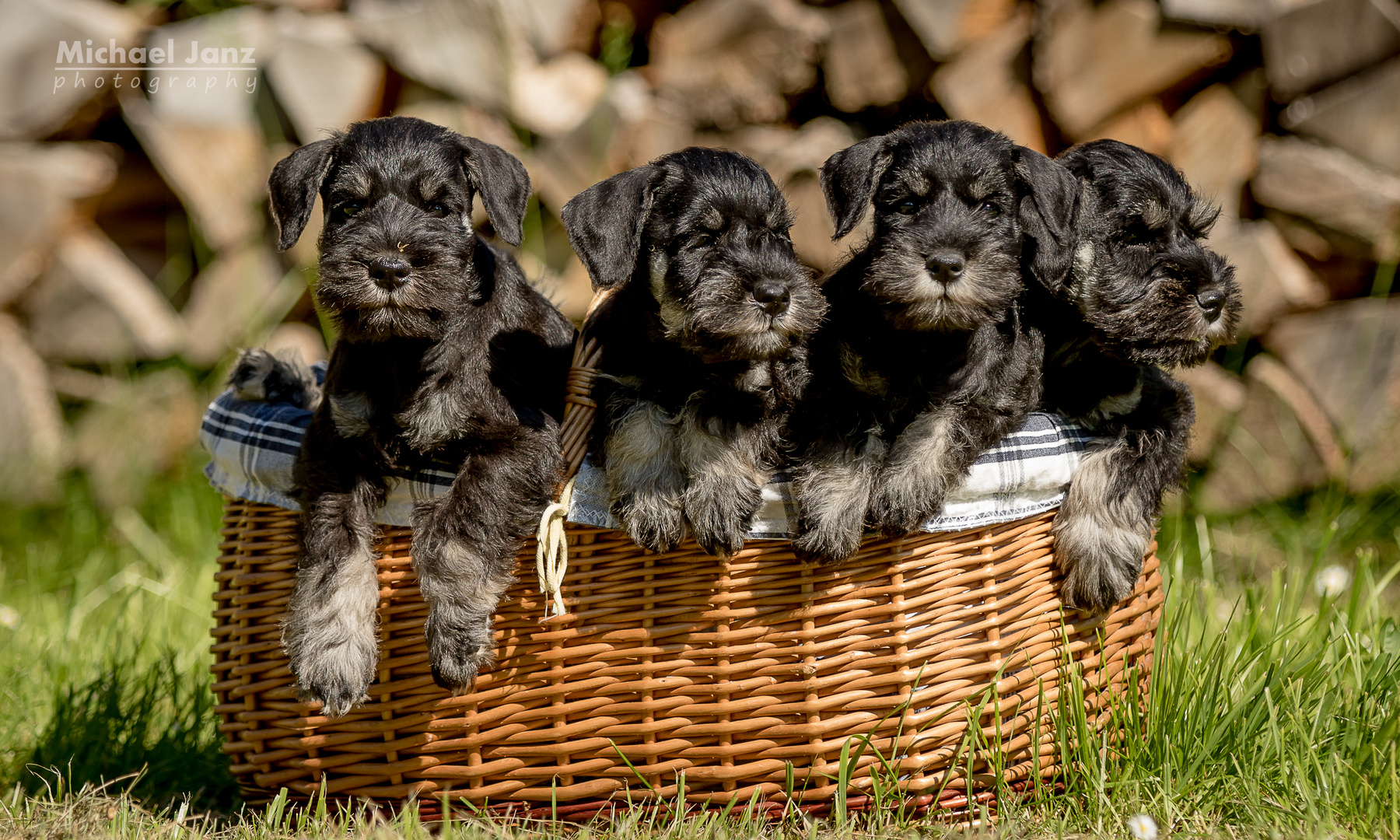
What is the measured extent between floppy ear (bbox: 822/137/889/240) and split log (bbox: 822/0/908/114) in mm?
2529

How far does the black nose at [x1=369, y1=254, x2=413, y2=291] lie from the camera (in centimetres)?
271

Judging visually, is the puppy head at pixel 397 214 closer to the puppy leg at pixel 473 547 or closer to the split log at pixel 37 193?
the puppy leg at pixel 473 547

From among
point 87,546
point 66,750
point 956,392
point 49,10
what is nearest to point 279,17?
point 49,10

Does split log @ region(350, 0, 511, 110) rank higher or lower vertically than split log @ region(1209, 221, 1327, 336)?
higher

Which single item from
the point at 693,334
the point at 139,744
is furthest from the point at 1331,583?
the point at 139,744

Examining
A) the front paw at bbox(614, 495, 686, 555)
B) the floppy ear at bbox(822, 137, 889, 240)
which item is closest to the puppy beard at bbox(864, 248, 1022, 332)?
the floppy ear at bbox(822, 137, 889, 240)

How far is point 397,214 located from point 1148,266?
1.92 m

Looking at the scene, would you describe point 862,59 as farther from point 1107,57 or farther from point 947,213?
point 947,213

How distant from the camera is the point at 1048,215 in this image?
2773 mm

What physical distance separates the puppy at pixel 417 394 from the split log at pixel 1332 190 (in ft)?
11.4

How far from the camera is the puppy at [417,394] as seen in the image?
2721mm

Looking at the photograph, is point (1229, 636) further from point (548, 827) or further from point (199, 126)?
point (199, 126)

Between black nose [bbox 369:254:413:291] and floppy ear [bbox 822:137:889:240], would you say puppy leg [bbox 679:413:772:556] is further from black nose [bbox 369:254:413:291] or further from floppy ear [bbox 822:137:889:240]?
black nose [bbox 369:254:413:291]

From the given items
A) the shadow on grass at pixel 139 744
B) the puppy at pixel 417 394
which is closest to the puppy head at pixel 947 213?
the puppy at pixel 417 394
